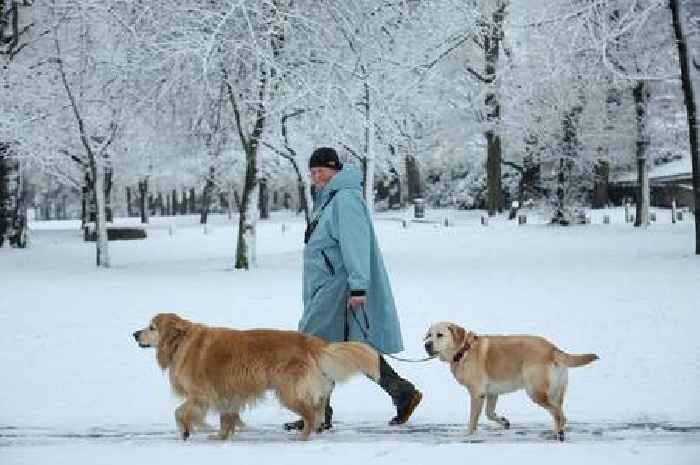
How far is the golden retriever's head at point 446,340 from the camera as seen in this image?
6.20 meters

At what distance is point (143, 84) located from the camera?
1991cm

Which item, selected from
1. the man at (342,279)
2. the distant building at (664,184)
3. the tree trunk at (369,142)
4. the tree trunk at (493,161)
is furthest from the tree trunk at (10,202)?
the distant building at (664,184)

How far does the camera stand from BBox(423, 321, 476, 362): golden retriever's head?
6.20 meters

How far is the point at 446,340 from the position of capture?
6215 millimetres

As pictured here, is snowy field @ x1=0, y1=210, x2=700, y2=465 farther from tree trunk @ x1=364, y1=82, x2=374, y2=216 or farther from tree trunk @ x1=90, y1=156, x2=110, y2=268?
tree trunk @ x1=364, y1=82, x2=374, y2=216

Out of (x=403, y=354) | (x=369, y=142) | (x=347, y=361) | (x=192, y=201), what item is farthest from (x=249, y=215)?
(x=192, y=201)

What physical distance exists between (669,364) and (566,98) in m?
26.2

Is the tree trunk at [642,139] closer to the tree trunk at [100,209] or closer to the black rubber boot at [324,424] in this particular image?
the tree trunk at [100,209]

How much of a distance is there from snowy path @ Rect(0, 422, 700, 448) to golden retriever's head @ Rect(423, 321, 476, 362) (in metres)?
0.60

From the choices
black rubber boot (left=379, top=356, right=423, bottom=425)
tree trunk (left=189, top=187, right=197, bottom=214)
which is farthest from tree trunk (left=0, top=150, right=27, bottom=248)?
tree trunk (left=189, top=187, right=197, bottom=214)

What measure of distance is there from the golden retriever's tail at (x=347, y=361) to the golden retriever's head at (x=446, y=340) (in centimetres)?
62

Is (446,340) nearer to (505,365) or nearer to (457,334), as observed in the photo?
(457,334)

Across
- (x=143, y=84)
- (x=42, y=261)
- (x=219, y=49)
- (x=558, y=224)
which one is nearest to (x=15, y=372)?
(x=219, y=49)

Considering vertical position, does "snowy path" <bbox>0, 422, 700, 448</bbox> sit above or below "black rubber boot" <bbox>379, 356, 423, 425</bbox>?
below
